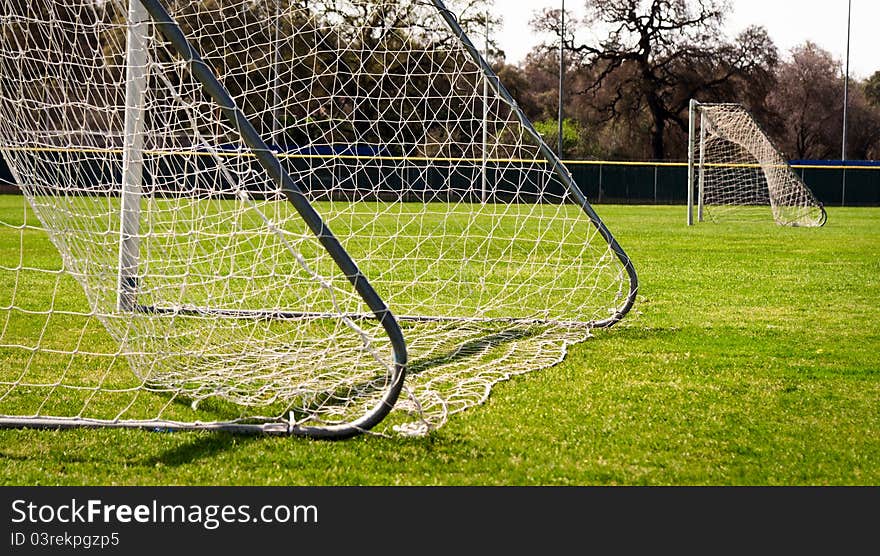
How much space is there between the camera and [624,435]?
12.8 ft

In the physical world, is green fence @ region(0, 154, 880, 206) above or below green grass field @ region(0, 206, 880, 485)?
below

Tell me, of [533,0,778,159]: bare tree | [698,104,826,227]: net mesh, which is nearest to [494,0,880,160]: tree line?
[533,0,778,159]: bare tree

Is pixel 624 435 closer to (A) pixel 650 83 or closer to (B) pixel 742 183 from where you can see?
(B) pixel 742 183

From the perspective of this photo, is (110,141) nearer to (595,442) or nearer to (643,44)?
(595,442)

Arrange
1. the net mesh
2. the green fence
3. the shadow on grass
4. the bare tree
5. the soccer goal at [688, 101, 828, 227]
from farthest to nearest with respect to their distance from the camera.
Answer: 1. the bare tree
2. the green fence
3. the net mesh
4. the soccer goal at [688, 101, 828, 227]
5. the shadow on grass

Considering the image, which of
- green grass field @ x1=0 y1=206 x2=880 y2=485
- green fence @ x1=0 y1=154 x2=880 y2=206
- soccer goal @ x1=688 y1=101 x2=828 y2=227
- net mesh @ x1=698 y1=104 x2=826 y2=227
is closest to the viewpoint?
green grass field @ x1=0 y1=206 x2=880 y2=485

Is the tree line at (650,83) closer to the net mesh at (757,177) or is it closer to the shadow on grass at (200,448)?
the net mesh at (757,177)

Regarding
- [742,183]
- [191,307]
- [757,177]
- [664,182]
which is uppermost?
[191,307]

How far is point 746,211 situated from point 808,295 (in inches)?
662

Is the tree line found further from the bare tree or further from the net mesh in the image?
the net mesh

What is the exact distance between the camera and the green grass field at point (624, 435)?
3.43 meters

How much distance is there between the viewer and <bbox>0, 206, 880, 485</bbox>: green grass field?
3430 millimetres

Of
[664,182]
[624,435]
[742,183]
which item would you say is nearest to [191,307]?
[624,435]

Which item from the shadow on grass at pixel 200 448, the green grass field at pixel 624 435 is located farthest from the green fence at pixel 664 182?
the shadow on grass at pixel 200 448
